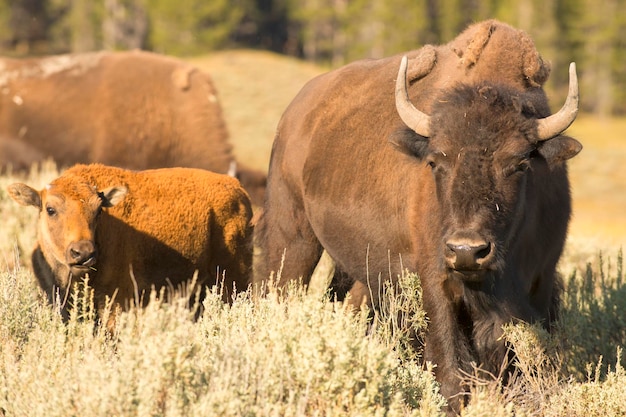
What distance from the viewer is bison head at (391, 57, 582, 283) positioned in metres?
5.25

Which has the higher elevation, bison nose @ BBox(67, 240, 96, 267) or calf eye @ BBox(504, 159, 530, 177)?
calf eye @ BBox(504, 159, 530, 177)

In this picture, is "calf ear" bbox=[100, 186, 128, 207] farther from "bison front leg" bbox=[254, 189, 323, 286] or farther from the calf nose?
the calf nose

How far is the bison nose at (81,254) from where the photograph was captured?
677cm

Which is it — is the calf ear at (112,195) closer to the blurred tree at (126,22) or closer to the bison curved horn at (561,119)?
the bison curved horn at (561,119)

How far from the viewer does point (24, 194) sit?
7.16 metres

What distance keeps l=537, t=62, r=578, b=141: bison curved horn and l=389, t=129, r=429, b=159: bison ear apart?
2.31 ft

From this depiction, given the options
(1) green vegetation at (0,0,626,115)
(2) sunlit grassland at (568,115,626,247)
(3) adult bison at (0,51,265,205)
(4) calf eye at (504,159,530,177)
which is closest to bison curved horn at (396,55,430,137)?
(4) calf eye at (504,159,530,177)

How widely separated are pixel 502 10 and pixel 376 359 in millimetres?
51456

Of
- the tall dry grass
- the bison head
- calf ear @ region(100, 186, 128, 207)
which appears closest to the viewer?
the tall dry grass

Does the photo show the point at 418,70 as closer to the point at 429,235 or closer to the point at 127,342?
the point at 429,235

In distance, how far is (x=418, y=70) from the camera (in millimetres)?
6676

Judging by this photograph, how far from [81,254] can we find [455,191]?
2913 mm

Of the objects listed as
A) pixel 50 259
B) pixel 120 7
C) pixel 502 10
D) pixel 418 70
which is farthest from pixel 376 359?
pixel 502 10

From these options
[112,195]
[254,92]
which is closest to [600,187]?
[254,92]
